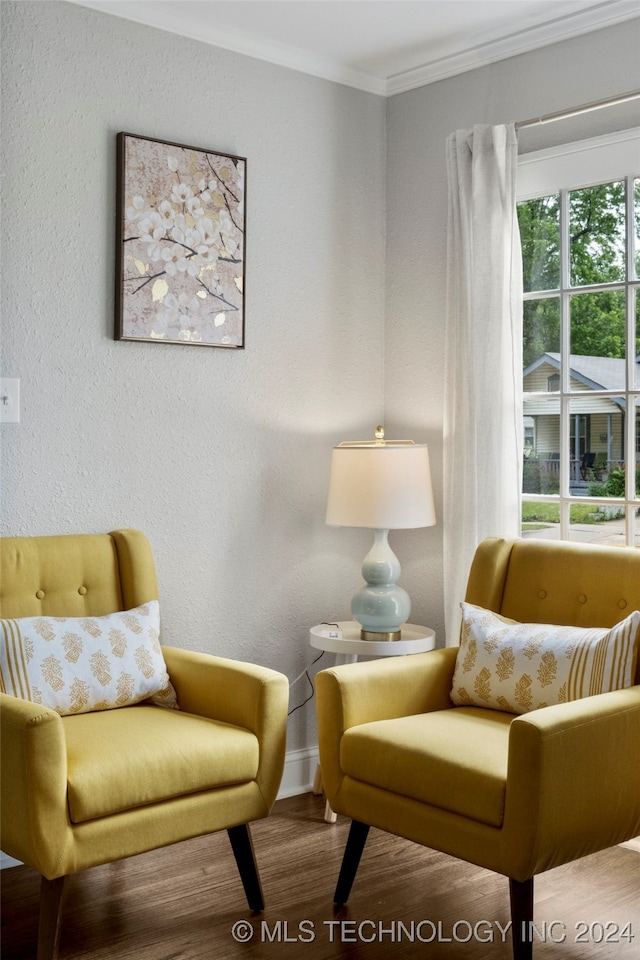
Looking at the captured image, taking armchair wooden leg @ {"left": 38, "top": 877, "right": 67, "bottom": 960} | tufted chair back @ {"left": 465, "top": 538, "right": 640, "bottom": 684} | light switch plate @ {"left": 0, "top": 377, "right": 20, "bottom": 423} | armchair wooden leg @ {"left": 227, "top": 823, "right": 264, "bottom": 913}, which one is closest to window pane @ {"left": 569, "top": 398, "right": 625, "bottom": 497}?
tufted chair back @ {"left": 465, "top": 538, "right": 640, "bottom": 684}

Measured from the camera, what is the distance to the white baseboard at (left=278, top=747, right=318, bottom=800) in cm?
351

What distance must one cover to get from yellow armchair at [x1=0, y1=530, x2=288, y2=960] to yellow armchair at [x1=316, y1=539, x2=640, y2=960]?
225 mm

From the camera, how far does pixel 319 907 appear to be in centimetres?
259

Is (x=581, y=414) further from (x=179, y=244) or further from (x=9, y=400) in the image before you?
(x=9, y=400)

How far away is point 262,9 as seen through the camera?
315 centimetres

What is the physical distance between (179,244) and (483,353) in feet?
3.47

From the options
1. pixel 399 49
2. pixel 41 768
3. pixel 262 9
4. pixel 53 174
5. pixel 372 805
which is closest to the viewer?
pixel 41 768

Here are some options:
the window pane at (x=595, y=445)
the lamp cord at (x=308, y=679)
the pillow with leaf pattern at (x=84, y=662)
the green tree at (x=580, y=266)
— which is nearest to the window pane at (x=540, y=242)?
the green tree at (x=580, y=266)

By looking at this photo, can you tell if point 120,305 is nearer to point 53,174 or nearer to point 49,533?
point 53,174

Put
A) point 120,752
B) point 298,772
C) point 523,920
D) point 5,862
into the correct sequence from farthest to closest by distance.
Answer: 1. point 298,772
2. point 5,862
3. point 120,752
4. point 523,920

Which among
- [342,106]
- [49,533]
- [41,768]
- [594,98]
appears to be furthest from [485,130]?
[41,768]

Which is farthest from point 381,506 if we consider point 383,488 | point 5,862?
point 5,862

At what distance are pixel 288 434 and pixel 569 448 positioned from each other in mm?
974

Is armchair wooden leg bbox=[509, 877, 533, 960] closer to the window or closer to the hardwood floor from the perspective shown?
the hardwood floor
